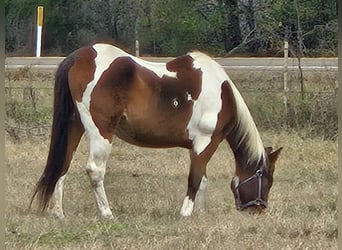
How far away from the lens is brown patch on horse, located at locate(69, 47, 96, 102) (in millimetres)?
6277

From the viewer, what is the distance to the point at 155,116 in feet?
21.0

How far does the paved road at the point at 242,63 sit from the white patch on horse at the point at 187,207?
6428 mm

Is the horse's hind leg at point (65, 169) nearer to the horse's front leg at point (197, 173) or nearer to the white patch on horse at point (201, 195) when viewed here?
the horse's front leg at point (197, 173)

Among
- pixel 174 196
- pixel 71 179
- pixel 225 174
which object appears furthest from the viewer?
pixel 225 174

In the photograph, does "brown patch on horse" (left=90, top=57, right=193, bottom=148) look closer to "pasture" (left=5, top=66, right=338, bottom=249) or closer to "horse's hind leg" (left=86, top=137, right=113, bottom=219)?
"horse's hind leg" (left=86, top=137, right=113, bottom=219)

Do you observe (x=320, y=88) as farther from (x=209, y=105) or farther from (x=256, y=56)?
(x=209, y=105)

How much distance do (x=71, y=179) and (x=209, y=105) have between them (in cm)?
175

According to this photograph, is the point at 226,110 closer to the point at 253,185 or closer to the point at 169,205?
the point at 253,185

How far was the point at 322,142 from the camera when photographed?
9.44 meters

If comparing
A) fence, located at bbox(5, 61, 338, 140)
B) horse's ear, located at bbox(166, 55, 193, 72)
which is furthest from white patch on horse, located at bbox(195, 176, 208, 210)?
fence, located at bbox(5, 61, 338, 140)

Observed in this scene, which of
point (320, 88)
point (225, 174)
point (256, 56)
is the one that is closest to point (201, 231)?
point (225, 174)

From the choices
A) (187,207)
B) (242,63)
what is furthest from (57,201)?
(242,63)

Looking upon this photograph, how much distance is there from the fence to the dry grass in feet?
1.10

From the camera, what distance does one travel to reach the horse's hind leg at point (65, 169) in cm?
609
